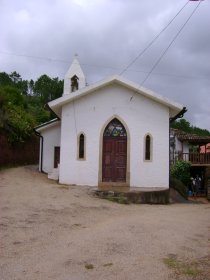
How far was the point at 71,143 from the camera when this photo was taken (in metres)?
19.1

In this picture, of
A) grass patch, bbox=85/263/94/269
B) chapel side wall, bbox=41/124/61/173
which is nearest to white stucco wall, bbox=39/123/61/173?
chapel side wall, bbox=41/124/61/173

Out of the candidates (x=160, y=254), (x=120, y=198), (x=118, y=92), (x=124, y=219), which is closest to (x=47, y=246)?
(x=160, y=254)

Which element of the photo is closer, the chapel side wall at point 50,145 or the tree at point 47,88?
the chapel side wall at point 50,145

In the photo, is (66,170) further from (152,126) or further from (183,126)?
(183,126)

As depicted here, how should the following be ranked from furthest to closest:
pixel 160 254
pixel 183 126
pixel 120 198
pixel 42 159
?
pixel 183 126, pixel 42 159, pixel 120 198, pixel 160 254

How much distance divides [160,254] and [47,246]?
2.28 m

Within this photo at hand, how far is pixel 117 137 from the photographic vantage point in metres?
19.1

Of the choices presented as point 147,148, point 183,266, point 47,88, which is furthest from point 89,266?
point 47,88

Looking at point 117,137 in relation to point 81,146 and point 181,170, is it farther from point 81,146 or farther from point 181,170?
point 181,170

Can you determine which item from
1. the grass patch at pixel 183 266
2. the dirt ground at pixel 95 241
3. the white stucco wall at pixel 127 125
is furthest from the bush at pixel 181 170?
the grass patch at pixel 183 266

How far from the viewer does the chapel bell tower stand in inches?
962

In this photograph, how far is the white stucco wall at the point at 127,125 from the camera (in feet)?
61.4

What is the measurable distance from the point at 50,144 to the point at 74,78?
4243mm

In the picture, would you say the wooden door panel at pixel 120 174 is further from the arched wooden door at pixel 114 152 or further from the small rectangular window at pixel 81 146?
the small rectangular window at pixel 81 146
